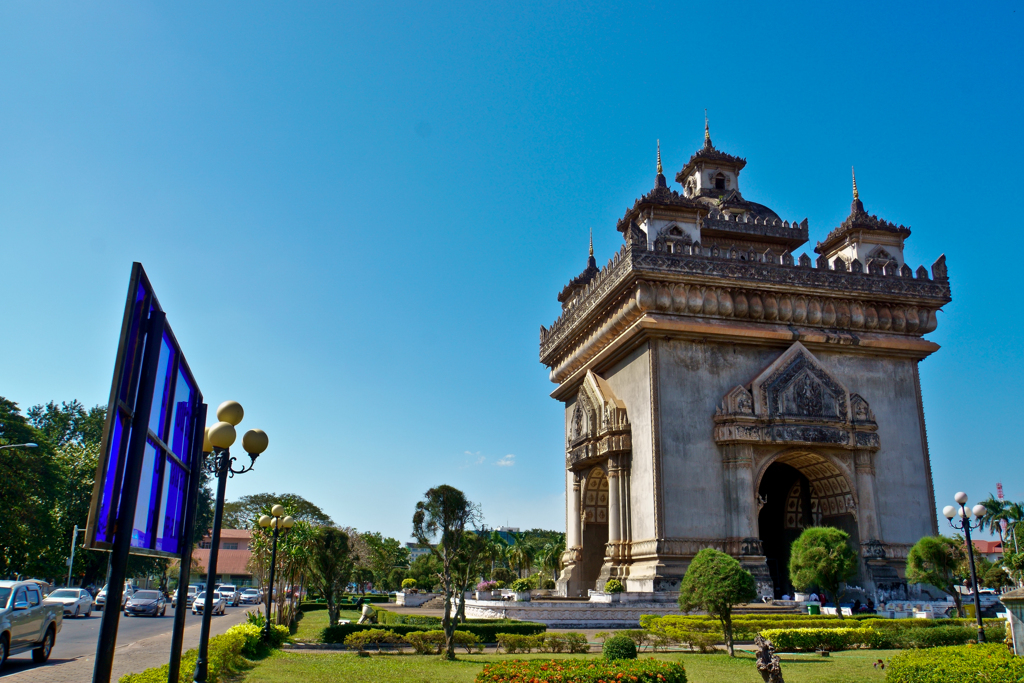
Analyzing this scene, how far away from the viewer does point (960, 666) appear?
8461mm

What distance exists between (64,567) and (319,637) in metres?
31.9

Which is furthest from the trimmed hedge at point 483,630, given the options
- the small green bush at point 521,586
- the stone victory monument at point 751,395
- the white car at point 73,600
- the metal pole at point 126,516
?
the white car at point 73,600

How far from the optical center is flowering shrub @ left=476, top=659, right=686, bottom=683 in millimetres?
9086

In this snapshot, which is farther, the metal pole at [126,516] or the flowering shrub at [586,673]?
the flowering shrub at [586,673]

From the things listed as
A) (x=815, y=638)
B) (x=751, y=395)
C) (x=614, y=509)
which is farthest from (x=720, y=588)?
(x=751, y=395)

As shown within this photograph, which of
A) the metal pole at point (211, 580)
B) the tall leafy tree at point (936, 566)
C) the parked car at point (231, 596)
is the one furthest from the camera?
the parked car at point (231, 596)

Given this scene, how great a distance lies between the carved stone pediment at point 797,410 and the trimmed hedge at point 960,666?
15835 millimetres

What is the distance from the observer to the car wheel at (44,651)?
45.4 ft

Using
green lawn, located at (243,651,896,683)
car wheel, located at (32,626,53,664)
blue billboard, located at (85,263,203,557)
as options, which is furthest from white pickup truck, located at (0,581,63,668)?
blue billboard, located at (85,263,203,557)

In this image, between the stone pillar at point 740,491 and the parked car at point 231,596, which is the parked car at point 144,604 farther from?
the stone pillar at point 740,491

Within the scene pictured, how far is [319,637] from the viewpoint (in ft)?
63.2

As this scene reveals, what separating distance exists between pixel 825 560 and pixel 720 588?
21.5ft

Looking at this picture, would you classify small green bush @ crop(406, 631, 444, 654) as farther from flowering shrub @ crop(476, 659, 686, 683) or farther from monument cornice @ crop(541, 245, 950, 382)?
monument cornice @ crop(541, 245, 950, 382)

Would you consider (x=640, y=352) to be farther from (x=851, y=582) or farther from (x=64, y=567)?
(x=64, y=567)
